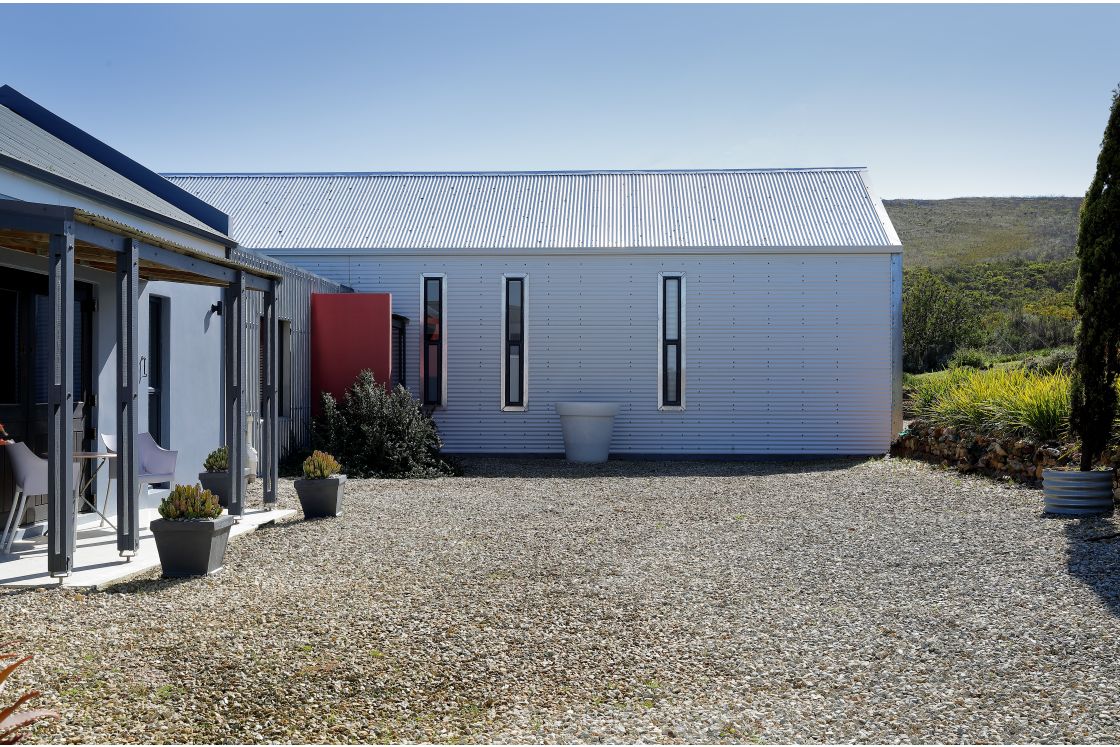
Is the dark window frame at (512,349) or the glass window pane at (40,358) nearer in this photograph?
the glass window pane at (40,358)

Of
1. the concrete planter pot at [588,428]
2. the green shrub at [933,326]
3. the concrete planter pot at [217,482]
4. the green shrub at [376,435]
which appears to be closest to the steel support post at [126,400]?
the concrete planter pot at [217,482]

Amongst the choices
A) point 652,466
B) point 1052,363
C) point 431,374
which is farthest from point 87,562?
point 1052,363

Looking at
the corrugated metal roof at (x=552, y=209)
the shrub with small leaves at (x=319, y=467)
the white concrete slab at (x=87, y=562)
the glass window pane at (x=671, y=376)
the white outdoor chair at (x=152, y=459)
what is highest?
the corrugated metal roof at (x=552, y=209)

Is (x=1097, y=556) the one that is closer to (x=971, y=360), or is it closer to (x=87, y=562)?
(x=87, y=562)

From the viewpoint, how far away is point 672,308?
14.2 m

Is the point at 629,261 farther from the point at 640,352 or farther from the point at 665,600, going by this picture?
the point at 665,600

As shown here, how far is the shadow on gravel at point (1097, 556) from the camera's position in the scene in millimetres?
5082

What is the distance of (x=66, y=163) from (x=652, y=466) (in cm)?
810

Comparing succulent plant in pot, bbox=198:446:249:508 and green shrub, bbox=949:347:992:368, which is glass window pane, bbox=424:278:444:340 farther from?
green shrub, bbox=949:347:992:368

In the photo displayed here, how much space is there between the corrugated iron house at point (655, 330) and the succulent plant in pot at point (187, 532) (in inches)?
339

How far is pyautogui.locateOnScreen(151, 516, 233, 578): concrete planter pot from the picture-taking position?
5.43m

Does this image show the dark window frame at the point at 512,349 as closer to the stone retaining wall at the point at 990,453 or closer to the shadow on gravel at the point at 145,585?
the stone retaining wall at the point at 990,453

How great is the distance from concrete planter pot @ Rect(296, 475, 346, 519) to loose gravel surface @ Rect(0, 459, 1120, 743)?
0.29 meters

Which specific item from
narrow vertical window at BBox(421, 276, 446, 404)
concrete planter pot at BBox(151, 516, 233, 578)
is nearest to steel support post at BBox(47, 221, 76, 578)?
concrete planter pot at BBox(151, 516, 233, 578)
